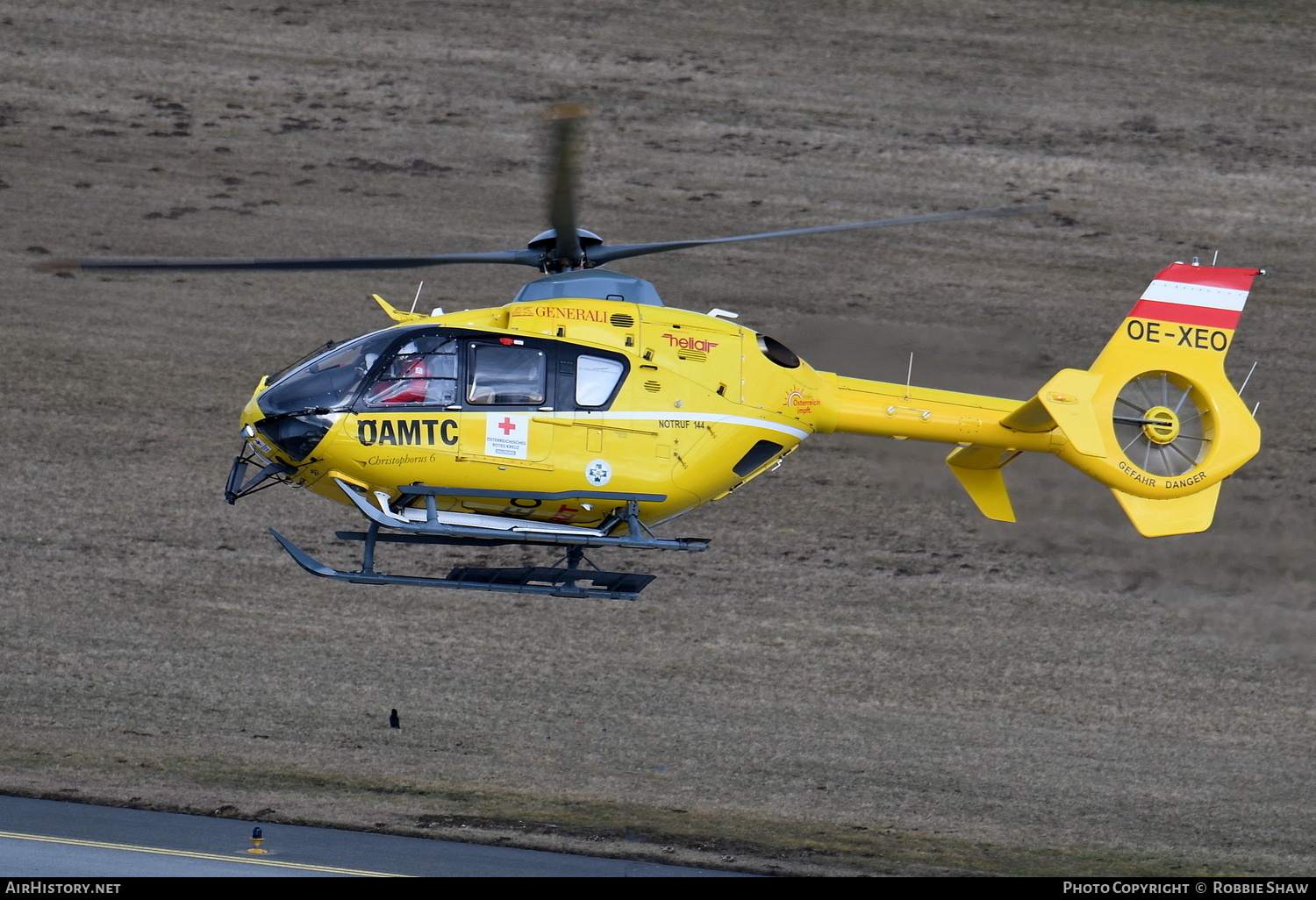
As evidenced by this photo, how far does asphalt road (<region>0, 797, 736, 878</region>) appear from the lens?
18.4 meters

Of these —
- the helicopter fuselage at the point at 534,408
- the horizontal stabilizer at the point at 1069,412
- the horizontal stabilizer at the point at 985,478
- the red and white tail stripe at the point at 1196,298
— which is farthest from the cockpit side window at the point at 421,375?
the red and white tail stripe at the point at 1196,298

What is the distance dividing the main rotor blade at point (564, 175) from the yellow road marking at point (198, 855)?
859cm

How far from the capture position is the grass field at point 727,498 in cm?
2286

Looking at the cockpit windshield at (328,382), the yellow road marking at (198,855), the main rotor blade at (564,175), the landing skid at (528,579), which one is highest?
the main rotor blade at (564,175)

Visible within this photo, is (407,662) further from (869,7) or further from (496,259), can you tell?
(869,7)

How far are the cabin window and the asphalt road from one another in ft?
23.4

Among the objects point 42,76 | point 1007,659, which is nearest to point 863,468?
point 1007,659

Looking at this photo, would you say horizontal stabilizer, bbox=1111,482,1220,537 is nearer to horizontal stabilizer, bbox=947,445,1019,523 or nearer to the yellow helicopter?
the yellow helicopter

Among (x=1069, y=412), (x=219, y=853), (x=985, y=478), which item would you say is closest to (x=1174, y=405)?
(x=1069, y=412)

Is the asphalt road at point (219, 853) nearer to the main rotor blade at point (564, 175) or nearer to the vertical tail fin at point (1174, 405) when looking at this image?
the vertical tail fin at point (1174, 405)

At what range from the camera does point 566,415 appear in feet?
51.7

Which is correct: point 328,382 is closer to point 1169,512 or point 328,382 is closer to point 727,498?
point 1169,512

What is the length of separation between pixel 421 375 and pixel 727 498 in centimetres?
1319

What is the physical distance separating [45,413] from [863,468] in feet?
53.3
